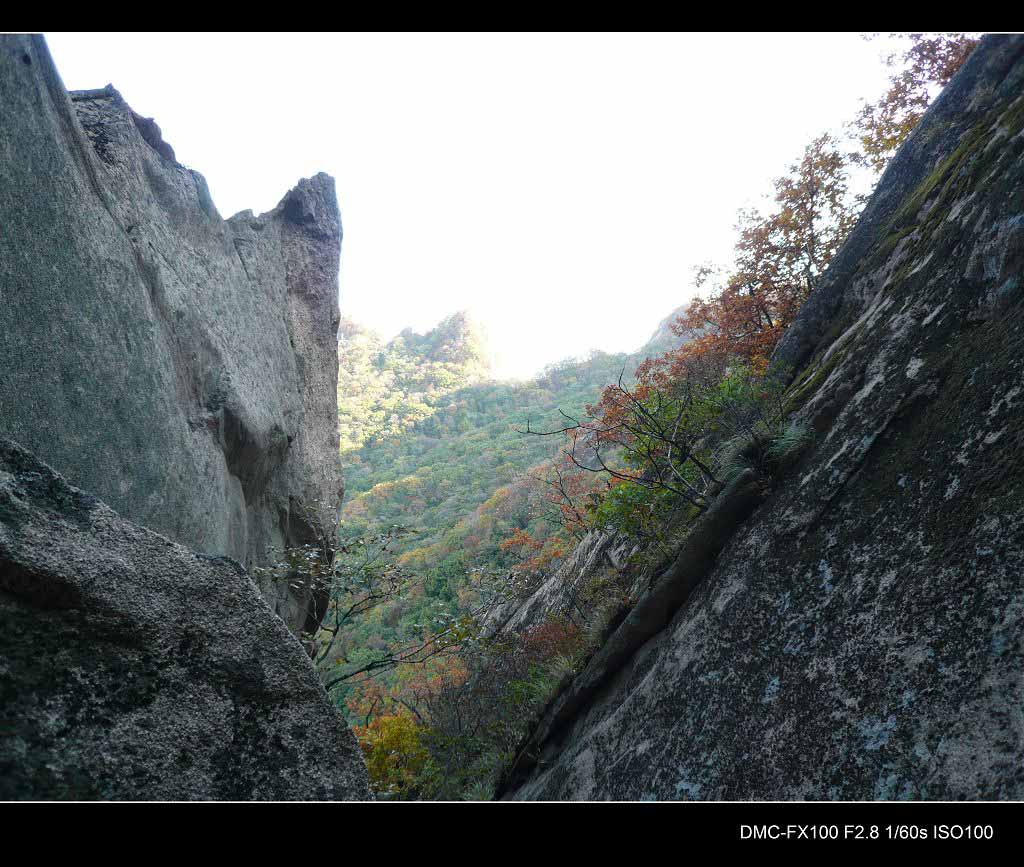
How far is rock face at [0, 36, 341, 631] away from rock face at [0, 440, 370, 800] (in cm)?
162

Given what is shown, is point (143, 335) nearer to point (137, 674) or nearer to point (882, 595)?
point (137, 674)

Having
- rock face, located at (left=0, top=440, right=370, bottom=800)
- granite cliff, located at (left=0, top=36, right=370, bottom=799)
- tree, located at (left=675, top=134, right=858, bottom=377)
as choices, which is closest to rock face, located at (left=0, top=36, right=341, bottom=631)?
granite cliff, located at (left=0, top=36, right=370, bottom=799)

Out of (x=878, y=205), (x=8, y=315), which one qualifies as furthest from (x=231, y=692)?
(x=878, y=205)

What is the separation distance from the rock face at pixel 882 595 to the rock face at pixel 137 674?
2.14m

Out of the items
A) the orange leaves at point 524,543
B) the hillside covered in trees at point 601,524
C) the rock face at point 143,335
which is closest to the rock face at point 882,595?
the hillside covered in trees at point 601,524

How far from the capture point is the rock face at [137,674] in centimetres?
185

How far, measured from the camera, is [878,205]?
710 cm

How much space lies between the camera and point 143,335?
473 cm

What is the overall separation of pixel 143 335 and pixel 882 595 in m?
5.60

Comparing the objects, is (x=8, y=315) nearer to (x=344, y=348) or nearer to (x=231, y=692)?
(x=231, y=692)

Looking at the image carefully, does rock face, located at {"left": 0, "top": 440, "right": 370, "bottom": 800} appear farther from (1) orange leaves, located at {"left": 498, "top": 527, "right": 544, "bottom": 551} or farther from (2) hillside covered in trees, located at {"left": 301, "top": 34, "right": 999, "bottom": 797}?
(1) orange leaves, located at {"left": 498, "top": 527, "right": 544, "bottom": 551}

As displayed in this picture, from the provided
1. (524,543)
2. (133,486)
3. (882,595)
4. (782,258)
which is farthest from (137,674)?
(524,543)

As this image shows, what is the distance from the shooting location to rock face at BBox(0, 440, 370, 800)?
1848 mm

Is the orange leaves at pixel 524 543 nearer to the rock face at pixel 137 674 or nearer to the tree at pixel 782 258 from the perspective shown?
the tree at pixel 782 258
